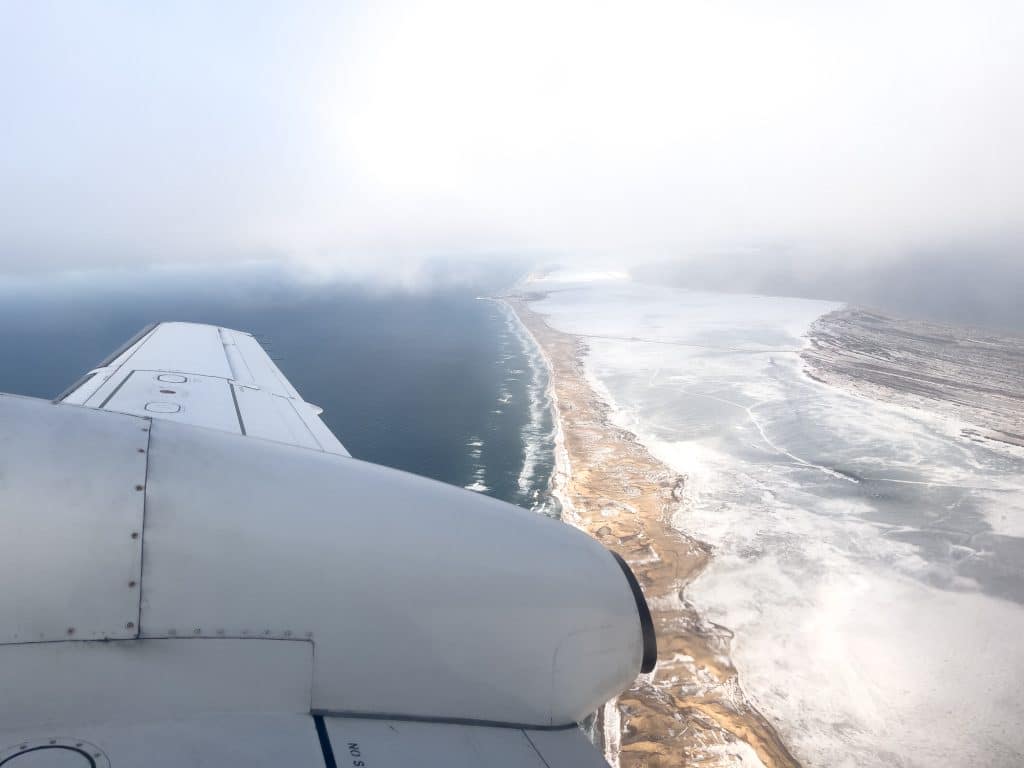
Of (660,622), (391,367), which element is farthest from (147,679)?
(391,367)

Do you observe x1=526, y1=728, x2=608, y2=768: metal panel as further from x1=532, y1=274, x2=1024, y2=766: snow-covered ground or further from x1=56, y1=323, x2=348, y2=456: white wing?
x1=532, y1=274, x2=1024, y2=766: snow-covered ground

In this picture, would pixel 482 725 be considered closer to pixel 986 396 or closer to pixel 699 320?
pixel 986 396

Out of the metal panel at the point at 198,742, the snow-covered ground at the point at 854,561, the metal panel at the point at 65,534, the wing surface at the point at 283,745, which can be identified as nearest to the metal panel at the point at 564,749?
the wing surface at the point at 283,745

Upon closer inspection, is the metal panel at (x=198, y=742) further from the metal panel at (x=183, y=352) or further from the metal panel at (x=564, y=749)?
the metal panel at (x=183, y=352)

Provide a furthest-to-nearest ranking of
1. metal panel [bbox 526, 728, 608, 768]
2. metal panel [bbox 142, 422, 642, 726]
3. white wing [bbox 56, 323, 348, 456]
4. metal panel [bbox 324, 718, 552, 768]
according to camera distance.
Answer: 1. white wing [bbox 56, 323, 348, 456]
2. metal panel [bbox 526, 728, 608, 768]
3. metal panel [bbox 142, 422, 642, 726]
4. metal panel [bbox 324, 718, 552, 768]

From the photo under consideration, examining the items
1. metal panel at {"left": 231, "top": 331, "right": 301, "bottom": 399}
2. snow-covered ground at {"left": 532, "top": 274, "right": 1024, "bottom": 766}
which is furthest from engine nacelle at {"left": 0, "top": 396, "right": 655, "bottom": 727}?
snow-covered ground at {"left": 532, "top": 274, "right": 1024, "bottom": 766}

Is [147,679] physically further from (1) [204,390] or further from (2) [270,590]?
(1) [204,390]
